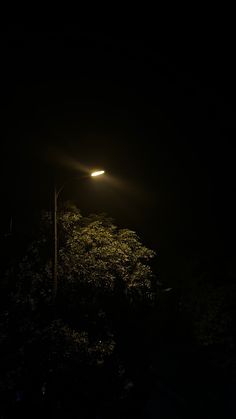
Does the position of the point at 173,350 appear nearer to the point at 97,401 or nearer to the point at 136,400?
the point at 136,400

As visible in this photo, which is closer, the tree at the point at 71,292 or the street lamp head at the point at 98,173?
the tree at the point at 71,292

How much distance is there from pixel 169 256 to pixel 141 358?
5.36 meters

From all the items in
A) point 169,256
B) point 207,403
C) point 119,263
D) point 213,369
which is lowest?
point 207,403

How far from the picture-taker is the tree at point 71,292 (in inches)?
430

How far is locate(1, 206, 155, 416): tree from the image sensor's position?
1091 cm

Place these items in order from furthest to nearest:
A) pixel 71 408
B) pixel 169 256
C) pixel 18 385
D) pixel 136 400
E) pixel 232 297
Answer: pixel 169 256, pixel 232 297, pixel 136 400, pixel 71 408, pixel 18 385

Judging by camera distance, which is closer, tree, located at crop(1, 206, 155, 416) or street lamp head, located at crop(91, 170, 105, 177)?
tree, located at crop(1, 206, 155, 416)

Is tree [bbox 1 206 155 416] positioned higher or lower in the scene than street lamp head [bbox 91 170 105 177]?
lower

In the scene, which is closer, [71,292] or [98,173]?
[98,173]

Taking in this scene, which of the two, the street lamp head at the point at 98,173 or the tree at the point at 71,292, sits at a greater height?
the street lamp head at the point at 98,173

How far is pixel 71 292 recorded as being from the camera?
42.5ft

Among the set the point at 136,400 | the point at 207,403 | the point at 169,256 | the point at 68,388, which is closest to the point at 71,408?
the point at 68,388

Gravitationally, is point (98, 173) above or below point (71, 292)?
above

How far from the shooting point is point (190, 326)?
21969 millimetres
